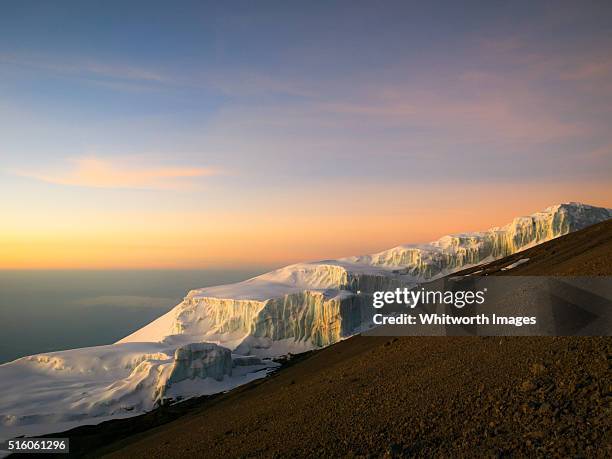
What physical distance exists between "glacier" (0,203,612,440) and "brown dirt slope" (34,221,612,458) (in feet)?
131

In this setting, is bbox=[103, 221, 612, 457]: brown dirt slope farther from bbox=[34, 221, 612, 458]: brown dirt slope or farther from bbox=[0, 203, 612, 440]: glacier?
bbox=[0, 203, 612, 440]: glacier

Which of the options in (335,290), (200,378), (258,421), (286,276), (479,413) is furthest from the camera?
(286,276)

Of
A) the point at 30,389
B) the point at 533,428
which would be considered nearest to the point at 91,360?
the point at 30,389

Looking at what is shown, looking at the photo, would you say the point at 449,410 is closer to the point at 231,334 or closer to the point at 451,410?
the point at 451,410

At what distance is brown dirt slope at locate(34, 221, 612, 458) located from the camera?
858 centimetres

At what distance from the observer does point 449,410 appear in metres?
10.6

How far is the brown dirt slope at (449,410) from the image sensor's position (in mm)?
8578

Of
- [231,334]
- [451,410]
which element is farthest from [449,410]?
[231,334]

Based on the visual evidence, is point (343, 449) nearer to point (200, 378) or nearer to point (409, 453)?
point (409, 453)

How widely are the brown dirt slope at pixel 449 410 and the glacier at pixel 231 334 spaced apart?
131 feet

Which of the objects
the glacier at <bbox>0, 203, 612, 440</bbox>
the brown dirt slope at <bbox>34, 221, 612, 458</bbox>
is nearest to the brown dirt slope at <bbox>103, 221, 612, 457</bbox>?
the brown dirt slope at <bbox>34, 221, 612, 458</bbox>

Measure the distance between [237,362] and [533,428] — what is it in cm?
5994

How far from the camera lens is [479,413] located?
9945mm

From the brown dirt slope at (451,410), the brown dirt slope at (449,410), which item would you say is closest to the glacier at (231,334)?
the brown dirt slope at (449,410)
